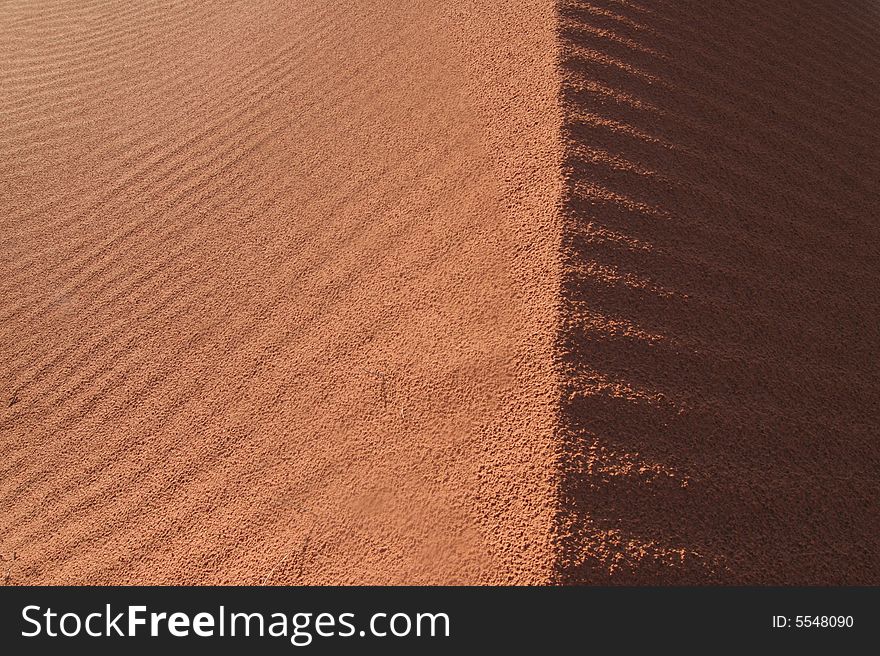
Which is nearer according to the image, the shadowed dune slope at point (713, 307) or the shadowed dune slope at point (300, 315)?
the shadowed dune slope at point (713, 307)

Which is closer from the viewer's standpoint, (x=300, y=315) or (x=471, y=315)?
(x=471, y=315)

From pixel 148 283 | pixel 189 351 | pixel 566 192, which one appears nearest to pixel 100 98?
pixel 148 283

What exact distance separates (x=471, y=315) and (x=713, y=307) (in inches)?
27.1

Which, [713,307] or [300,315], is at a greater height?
[300,315]

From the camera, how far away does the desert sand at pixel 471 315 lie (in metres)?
1.48

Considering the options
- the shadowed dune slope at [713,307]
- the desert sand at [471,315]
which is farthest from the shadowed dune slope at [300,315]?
the shadowed dune slope at [713,307]

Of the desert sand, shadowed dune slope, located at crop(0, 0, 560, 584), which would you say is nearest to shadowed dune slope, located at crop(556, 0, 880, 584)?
the desert sand

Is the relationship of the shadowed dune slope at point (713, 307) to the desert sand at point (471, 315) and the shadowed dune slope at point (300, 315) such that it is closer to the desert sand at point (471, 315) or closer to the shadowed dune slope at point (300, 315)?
the desert sand at point (471, 315)

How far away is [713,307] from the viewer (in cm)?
178

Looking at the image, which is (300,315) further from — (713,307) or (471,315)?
(713,307)

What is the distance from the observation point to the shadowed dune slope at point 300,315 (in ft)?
5.10

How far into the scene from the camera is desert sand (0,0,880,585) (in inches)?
58.2

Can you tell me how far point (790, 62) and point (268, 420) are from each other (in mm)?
2612

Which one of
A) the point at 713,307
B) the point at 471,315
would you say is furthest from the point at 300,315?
the point at 713,307
